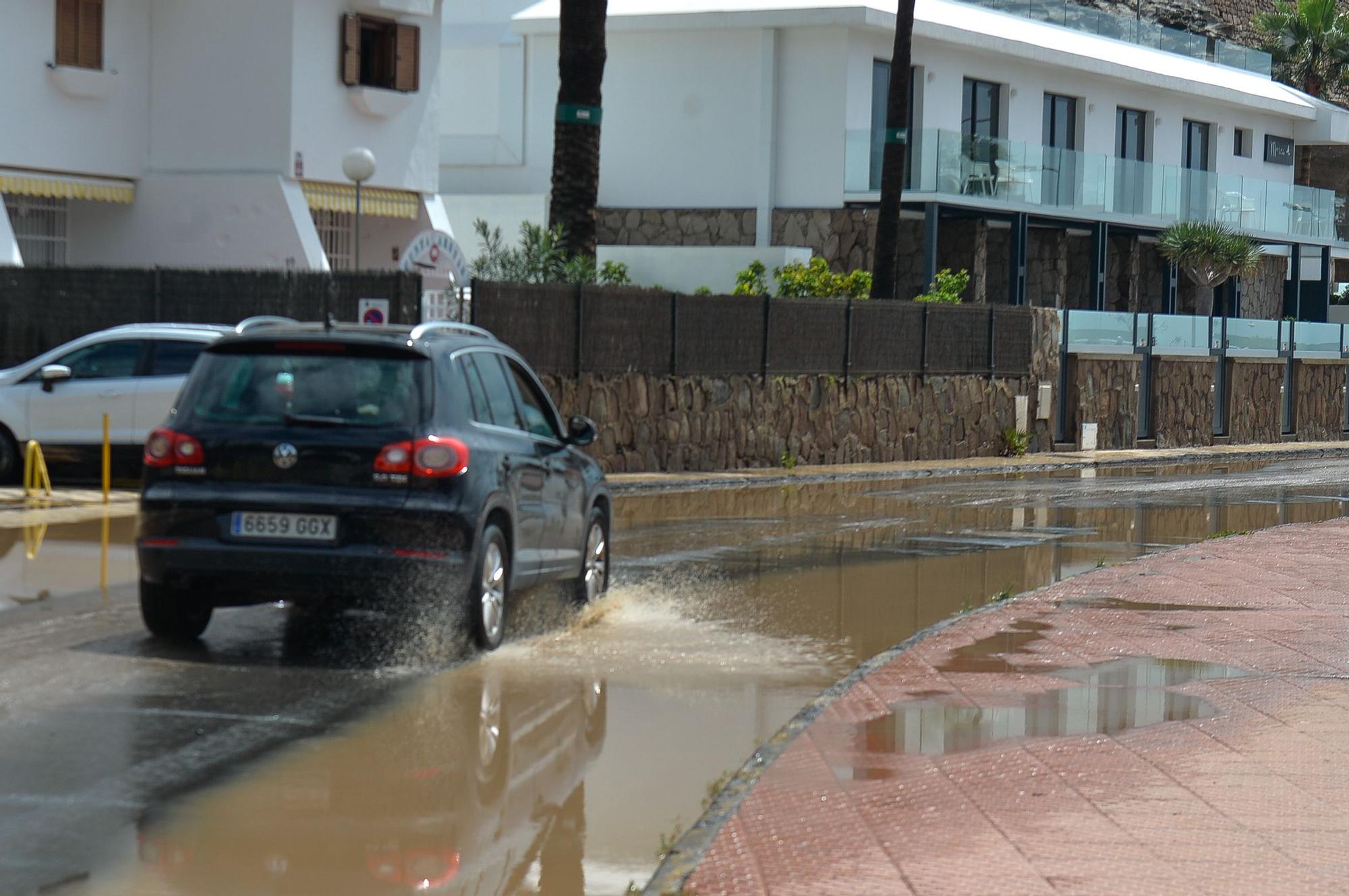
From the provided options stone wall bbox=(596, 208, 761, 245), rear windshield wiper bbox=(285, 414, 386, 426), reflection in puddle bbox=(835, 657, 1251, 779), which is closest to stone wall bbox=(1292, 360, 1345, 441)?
stone wall bbox=(596, 208, 761, 245)

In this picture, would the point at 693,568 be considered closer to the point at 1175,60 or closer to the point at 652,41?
the point at 652,41

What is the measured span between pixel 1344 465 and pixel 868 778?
29000 millimetres

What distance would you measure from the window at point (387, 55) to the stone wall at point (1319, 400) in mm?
20995

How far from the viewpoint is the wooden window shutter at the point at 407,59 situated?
105 feet

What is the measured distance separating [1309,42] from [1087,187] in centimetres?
2303

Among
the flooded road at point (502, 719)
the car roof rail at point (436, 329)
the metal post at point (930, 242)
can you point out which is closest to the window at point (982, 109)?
the metal post at point (930, 242)

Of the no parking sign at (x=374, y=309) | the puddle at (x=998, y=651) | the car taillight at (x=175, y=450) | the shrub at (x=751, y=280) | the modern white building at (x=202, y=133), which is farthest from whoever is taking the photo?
the shrub at (x=751, y=280)

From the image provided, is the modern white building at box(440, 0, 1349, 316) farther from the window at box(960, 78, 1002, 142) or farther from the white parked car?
the white parked car

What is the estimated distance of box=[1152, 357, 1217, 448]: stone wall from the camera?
37375mm

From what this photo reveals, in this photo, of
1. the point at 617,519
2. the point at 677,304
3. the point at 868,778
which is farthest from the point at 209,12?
the point at 868,778

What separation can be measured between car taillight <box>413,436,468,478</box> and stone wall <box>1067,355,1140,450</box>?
1037 inches

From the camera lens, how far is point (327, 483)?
9.66m

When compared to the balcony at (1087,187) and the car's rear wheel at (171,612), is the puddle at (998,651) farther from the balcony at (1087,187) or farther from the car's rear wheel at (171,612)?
the balcony at (1087,187)

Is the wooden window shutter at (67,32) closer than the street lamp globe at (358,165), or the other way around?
the street lamp globe at (358,165)
